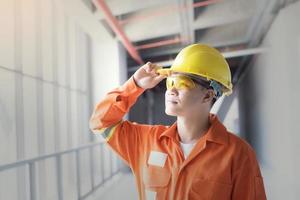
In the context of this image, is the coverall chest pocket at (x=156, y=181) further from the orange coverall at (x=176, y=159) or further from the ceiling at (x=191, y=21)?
the ceiling at (x=191, y=21)

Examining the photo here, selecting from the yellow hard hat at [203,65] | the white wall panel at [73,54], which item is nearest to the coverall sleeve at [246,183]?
the yellow hard hat at [203,65]

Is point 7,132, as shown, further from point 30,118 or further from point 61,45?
point 61,45

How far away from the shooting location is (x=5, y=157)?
2125 mm

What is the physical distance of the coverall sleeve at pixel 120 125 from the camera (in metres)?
1.28

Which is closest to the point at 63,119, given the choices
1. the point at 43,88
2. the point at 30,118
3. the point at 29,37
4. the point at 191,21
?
the point at 43,88

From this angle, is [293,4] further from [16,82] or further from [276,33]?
[16,82]

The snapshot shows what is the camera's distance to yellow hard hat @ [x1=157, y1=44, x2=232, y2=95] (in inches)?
45.8

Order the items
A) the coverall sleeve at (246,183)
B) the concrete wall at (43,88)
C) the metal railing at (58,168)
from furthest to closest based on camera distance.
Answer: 1. the concrete wall at (43,88)
2. the metal railing at (58,168)
3. the coverall sleeve at (246,183)

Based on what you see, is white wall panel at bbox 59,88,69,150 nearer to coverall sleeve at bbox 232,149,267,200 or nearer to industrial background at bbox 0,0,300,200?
industrial background at bbox 0,0,300,200

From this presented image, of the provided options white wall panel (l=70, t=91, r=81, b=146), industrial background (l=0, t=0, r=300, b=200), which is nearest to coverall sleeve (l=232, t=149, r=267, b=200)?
industrial background (l=0, t=0, r=300, b=200)

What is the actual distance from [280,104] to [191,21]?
1.46m

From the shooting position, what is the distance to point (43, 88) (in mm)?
2785

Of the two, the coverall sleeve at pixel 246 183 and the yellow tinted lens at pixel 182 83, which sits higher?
the yellow tinted lens at pixel 182 83

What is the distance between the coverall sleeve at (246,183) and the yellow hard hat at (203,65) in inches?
13.7
